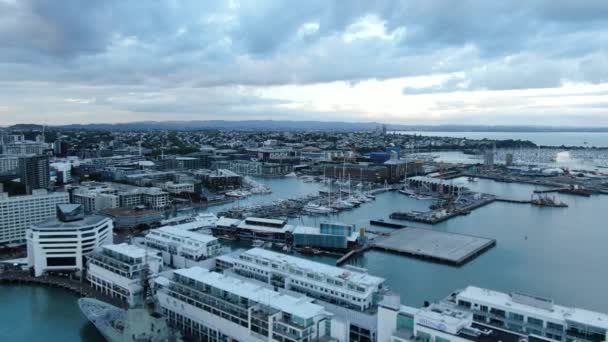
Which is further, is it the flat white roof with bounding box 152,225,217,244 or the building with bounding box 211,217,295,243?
the building with bounding box 211,217,295,243

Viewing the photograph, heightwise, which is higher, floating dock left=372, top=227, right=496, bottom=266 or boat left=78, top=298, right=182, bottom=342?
boat left=78, top=298, right=182, bottom=342

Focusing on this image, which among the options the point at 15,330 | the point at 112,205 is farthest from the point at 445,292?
the point at 112,205

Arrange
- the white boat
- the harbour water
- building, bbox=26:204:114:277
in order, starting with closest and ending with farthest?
the harbour water → building, bbox=26:204:114:277 → the white boat

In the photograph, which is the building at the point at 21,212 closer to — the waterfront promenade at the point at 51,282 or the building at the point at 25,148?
the waterfront promenade at the point at 51,282

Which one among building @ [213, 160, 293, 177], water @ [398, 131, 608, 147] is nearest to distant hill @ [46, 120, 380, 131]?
water @ [398, 131, 608, 147]

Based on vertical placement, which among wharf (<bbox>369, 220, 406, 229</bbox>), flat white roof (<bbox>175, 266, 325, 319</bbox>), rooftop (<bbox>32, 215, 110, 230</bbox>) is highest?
rooftop (<bbox>32, 215, 110, 230</bbox>)

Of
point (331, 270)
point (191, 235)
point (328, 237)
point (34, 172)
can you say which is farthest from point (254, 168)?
point (331, 270)

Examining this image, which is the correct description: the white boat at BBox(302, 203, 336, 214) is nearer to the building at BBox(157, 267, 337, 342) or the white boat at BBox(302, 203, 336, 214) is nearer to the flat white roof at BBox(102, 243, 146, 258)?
the flat white roof at BBox(102, 243, 146, 258)

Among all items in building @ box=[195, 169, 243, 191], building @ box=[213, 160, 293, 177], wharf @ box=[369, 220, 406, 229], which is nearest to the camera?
wharf @ box=[369, 220, 406, 229]
